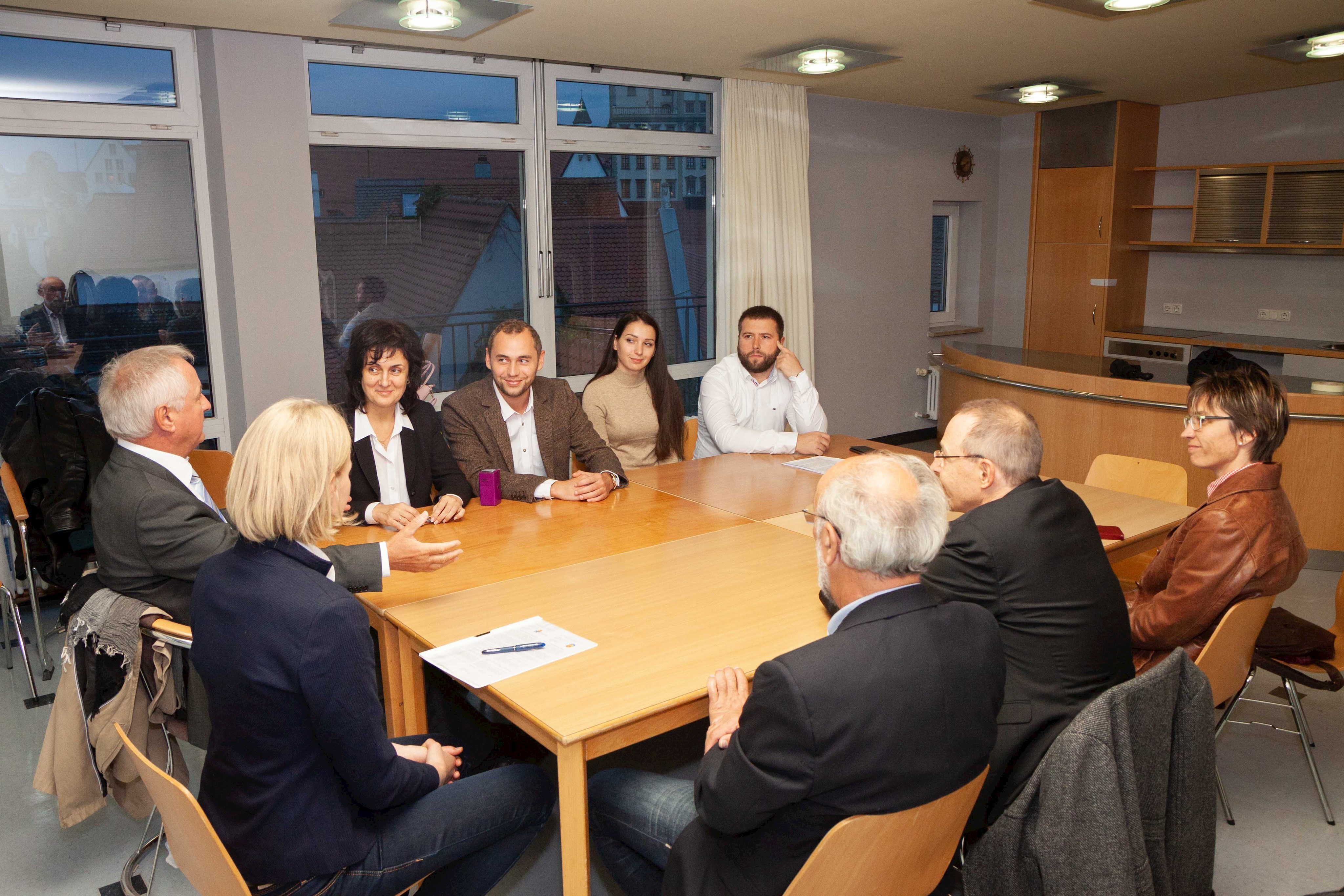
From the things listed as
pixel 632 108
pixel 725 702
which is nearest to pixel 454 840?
pixel 725 702

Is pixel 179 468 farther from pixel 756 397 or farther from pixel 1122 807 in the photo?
pixel 756 397

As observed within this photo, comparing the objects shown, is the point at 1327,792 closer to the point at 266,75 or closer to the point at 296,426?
the point at 296,426

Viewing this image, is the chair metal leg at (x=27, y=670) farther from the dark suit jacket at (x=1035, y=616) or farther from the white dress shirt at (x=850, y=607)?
the dark suit jacket at (x=1035, y=616)

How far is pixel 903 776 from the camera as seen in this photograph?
142cm

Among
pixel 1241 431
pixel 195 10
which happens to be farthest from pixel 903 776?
pixel 195 10

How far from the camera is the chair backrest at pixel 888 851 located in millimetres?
1406

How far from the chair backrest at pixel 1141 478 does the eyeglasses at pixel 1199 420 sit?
29.5 inches

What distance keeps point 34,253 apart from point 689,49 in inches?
130

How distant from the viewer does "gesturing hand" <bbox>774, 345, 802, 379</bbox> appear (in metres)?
4.37

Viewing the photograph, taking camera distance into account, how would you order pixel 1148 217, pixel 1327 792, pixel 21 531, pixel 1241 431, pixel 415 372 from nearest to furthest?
pixel 1241 431 < pixel 1327 792 < pixel 415 372 < pixel 21 531 < pixel 1148 217

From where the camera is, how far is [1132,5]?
3824 mm

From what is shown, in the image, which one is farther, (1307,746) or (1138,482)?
(1138,482)

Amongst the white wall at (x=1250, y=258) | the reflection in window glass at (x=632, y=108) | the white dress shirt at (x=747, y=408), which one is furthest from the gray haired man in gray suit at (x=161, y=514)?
the white wall at (x=1250, y=258)

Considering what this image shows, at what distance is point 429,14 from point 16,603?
114 inches
